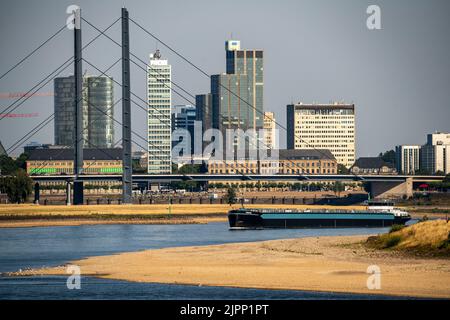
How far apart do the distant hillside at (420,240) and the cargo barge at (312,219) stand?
133ft

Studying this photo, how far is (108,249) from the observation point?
90250mm

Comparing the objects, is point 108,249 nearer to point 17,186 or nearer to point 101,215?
point 101,215

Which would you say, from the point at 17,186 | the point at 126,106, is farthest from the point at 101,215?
the point at 17,186

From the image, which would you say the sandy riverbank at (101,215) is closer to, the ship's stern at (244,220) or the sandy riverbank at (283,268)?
the ship's stern at (244,220)

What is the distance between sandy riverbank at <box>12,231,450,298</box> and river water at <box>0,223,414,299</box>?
7.34 ft

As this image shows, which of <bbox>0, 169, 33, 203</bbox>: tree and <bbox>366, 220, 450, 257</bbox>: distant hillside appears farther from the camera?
<bbox>0, 169, 33, 203</bbox>: tree

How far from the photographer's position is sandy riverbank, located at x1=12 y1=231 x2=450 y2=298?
201ft

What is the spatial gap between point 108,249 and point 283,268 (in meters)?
23.9
